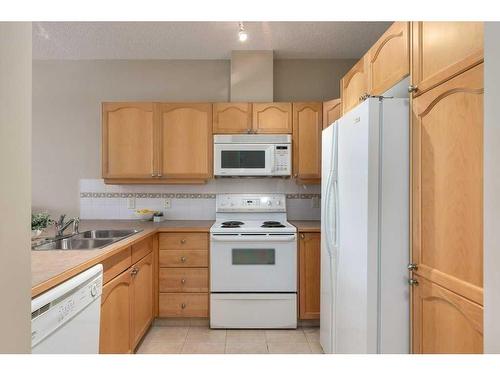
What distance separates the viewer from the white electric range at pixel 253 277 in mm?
2689

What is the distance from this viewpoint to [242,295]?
270 cm

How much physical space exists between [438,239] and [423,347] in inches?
18.1

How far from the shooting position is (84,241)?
93.1 inches

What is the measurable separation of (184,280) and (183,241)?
0.33 metres

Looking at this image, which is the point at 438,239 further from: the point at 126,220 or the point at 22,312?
the point at 126,220

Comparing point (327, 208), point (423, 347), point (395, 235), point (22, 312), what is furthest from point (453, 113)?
point (22, 312)

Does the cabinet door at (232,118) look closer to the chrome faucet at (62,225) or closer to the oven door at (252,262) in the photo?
the oven door at (252,262)

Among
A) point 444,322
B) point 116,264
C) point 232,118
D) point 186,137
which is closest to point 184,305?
point 116,264

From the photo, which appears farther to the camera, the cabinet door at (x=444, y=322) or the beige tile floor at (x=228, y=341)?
the beige tile floor at (x=228, y=341)

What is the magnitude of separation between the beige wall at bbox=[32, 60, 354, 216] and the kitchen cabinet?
2143 mm

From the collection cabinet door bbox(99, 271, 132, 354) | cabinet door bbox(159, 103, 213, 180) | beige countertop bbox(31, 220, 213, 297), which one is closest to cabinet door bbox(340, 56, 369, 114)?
cabinet door bbox(159, 103, 213, 180)

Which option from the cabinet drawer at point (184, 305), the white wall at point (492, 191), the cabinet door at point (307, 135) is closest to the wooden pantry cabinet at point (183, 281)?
the cabinet drawer at point (184, 305)

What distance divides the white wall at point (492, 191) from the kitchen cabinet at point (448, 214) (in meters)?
0.61

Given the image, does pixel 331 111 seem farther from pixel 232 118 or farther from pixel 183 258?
pixel 183 258
